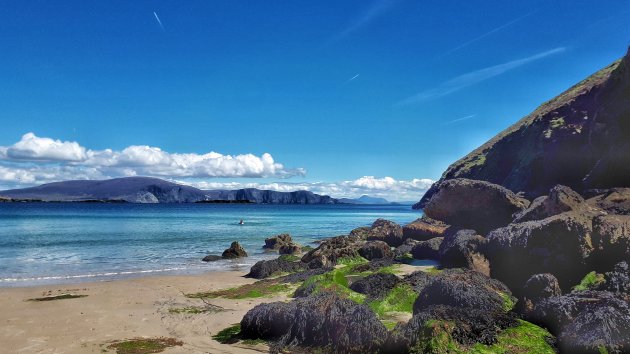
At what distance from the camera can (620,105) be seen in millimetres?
23984

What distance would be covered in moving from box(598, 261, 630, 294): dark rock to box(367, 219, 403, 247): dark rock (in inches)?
860

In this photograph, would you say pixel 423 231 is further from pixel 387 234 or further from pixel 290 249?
pixel 290 249

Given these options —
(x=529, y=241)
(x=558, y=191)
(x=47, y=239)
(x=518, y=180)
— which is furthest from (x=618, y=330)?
(x=518, y=180)

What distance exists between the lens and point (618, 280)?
1061 cm

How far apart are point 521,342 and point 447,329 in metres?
1.48

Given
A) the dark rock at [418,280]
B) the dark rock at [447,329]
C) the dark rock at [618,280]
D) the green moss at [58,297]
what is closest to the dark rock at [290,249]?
the green moss at [58,297]

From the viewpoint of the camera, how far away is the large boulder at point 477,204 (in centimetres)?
2116

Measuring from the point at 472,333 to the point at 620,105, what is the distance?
21827 millimetres

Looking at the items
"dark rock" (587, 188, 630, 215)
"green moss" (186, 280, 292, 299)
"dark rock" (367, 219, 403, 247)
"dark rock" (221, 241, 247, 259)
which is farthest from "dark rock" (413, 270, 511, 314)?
"dark rock" (367, 219, 403, 247)

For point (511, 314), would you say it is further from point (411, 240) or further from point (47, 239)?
point (47, 239)

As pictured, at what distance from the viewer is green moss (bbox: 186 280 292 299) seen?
1668 centimetres

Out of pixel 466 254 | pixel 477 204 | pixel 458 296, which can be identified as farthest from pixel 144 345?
pixel 477 204

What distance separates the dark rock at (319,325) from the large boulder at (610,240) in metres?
7.40

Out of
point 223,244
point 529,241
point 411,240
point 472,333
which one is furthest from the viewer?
point 223,244
